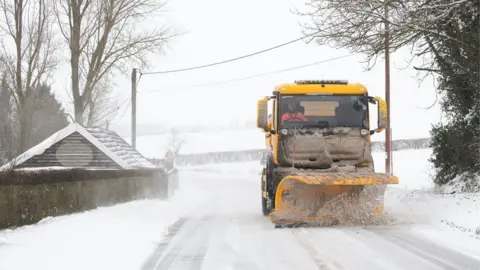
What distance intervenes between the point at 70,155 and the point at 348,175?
45.6ft

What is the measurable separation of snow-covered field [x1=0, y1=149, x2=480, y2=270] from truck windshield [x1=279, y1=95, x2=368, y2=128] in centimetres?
232

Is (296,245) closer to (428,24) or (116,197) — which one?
(428,24)

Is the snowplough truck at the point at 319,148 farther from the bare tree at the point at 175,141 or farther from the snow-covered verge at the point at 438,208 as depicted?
the bare tree at the point at 175,141

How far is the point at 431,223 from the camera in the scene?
12.0 meters

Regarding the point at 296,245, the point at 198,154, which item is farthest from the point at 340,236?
the point at 198,154

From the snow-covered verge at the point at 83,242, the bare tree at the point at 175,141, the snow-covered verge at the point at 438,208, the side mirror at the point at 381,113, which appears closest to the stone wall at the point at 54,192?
the snow-covered verge at the point at 83,242

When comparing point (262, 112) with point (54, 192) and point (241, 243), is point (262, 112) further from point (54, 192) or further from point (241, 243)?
point (54, 192)

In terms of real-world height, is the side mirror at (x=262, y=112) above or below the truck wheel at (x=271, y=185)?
above

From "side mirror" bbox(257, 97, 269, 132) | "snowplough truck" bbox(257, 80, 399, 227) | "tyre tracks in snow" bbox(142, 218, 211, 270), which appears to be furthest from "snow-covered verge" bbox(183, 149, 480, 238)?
"tyre tracks in snow" bbox(142, 218, 211, 270)

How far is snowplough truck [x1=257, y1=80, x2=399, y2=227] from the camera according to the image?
11.8 meters

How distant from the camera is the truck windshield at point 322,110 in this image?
1304 cm

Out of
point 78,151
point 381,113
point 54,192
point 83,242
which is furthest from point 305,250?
point 78,151

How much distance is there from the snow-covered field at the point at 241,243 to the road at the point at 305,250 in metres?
0.01

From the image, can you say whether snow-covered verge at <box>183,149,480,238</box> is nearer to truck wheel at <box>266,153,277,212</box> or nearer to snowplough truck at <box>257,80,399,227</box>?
snowplough truck at <box>257,80,399,227</box>
